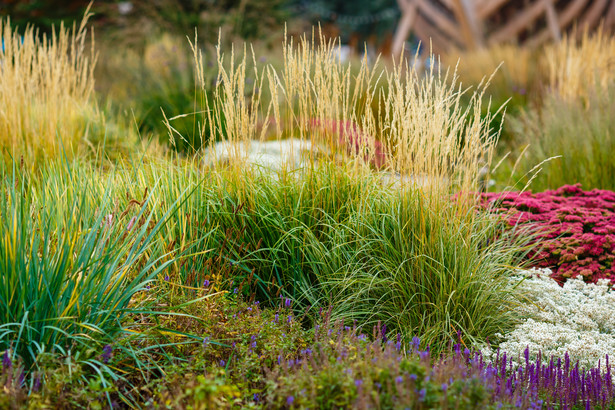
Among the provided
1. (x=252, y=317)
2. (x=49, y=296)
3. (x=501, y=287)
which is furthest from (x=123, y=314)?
(x=501, y=287)

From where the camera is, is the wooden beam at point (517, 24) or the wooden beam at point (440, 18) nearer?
the wooden beam at point (517, 24)

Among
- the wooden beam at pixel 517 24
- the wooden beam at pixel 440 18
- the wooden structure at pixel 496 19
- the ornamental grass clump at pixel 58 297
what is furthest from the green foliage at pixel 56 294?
the wooden beam at pixel 440 18

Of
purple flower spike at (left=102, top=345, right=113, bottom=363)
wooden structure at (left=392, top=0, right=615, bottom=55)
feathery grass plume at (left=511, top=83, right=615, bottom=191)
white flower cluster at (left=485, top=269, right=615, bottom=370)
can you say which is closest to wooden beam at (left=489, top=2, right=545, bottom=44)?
wooden structure at (left=392, top=0, right=615, bottom=55)

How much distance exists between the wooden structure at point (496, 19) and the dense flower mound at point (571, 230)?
952cm

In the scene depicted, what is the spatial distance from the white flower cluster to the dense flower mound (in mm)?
169

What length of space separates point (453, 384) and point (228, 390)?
0.77 metres

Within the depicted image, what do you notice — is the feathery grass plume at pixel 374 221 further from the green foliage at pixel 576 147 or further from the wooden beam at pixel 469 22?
the wooden beam at pixel 469 22

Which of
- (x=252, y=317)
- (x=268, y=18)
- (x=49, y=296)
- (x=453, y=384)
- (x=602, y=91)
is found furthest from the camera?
(x=268, y=18)

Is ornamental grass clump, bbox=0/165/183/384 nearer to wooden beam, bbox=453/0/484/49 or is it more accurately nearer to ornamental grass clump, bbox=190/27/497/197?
ornamental grass clump, bbox=190/27/497/197

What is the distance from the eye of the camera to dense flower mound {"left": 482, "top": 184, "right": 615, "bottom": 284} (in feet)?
13.5

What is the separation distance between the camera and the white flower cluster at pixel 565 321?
3.17 m

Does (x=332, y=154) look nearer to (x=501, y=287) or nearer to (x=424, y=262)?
(x=424, y=262)

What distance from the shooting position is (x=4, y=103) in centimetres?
500

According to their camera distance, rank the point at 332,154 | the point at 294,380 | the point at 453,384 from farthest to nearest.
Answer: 1. the point at 332,154
2. the point at 294,380
3. the point at 453,384
